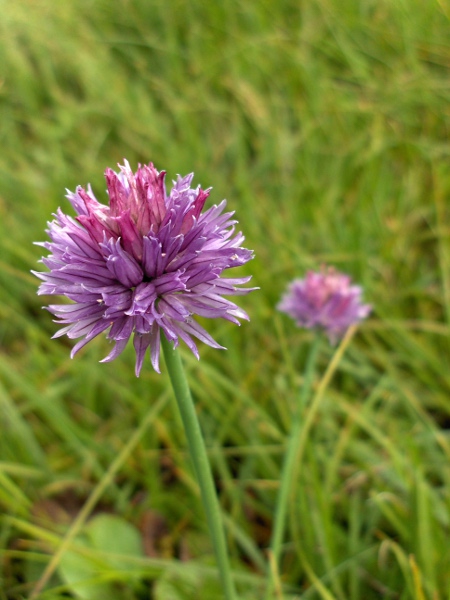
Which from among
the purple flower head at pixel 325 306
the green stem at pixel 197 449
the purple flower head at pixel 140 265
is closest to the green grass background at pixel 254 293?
the purple flower head at pixel 325 306

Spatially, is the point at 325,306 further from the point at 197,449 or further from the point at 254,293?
the point at 197,449

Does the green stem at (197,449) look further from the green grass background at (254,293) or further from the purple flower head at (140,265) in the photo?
the green grass background at (254,293)

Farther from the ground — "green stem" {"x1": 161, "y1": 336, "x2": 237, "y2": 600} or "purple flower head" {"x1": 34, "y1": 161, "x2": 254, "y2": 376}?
"purple flower head" {"x1": 34, "y1": 161, "x2": 254, "y2": 376}

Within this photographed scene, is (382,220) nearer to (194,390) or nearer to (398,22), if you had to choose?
(194,390)

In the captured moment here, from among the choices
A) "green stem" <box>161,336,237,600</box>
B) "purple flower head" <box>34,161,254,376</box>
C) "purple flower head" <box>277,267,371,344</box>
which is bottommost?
"green stem" <box>161,336,237,600</box>

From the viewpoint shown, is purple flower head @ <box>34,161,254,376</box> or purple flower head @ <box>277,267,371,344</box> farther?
purple flower head @ <box>277,267,371,344</box>

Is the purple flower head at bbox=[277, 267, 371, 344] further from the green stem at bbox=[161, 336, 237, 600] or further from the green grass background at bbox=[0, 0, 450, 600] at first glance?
the green stem at bbox=[161, 336, 237, 600]

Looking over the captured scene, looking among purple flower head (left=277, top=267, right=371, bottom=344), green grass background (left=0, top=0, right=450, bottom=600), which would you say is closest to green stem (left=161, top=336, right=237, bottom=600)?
green grass background (left=0, top=0, right=450, bottom=600)
